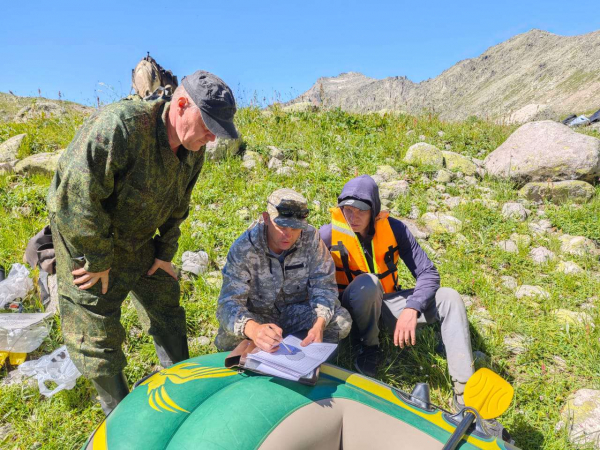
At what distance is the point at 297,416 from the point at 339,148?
5776 millimetres

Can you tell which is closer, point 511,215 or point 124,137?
point 124,137

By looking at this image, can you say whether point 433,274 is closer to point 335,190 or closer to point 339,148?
point 335,190

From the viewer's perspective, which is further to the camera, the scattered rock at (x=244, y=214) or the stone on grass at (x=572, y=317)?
the scattered rock at (x=244, y=214)

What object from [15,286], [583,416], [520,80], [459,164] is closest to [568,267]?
[583,416]

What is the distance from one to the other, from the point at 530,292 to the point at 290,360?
10.8 ft

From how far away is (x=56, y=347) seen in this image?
3445mm

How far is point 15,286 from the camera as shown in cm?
378

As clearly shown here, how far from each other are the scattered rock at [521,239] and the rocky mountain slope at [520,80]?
61531 millimetres

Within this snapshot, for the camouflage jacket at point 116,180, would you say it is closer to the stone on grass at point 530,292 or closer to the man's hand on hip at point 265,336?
the man's hand on hip at point 265,336

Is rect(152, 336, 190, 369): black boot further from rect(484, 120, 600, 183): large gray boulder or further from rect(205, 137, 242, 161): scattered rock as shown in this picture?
rect(484, 120, 600, 183): large gray boulder

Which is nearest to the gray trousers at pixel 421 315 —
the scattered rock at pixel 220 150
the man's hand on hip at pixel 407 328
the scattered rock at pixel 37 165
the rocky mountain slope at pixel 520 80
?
the man's hand on hip at pixel 407 328

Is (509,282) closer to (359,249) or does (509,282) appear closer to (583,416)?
(583,416)

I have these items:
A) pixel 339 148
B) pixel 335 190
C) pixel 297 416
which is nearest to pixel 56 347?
pixel 297 416

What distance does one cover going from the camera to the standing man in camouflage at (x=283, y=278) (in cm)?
264
